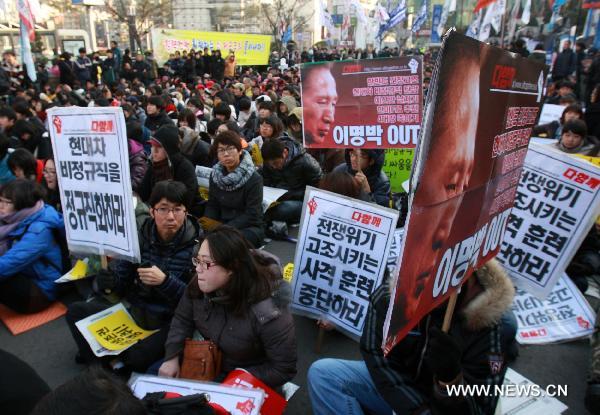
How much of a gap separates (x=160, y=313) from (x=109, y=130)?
1262mm

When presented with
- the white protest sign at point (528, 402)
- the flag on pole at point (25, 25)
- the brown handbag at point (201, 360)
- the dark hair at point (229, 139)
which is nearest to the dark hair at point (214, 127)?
the dark hair at point (229, 139)

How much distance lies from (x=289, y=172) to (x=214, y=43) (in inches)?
604

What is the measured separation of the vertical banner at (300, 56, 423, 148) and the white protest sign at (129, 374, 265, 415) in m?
2.63

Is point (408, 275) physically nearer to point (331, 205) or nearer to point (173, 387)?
point (173, 387)

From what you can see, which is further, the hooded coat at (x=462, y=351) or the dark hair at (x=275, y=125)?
the dark hair at (x=275, y=125)

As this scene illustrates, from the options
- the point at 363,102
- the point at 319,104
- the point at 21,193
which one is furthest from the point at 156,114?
the point at 363,102

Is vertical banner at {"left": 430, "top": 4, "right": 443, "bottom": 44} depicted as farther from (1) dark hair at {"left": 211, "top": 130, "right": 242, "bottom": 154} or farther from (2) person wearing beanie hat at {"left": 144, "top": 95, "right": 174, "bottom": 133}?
(1) dark hair at {"left": 211, "top": 130, "right": 242, "bottom": 154}

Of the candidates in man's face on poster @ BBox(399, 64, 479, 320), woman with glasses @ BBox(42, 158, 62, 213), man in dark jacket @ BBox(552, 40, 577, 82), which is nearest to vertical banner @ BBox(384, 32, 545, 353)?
man's face on poster @ BBox(399, 64, 479, 320)

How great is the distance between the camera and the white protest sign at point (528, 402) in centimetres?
269

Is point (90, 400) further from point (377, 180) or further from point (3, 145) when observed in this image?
point (3, 145)

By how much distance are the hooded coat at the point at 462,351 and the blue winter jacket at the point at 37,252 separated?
2.89 metres

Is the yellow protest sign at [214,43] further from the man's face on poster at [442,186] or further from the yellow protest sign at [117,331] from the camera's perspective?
the man's face on poster at [442,186]

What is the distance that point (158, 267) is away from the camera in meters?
3.08

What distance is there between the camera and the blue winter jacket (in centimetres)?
354
